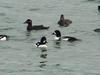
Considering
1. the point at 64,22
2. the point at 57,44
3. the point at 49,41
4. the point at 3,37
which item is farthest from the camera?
the point at 64,22

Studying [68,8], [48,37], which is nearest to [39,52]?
[48,37]

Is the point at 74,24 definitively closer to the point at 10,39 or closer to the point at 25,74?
the point at 10,39

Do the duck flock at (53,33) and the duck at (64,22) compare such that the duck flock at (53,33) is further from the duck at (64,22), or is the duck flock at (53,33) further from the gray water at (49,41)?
the gray water at (49,41)

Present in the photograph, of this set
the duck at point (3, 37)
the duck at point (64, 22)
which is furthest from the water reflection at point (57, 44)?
the duck at point (64, 22)

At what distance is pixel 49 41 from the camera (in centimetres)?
4834

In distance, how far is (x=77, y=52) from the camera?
146 ft

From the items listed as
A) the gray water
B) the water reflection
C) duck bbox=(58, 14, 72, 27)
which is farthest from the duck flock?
the water reflection

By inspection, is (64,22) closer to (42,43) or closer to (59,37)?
(59,37)

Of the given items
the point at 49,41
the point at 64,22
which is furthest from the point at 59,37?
the point at 64,22

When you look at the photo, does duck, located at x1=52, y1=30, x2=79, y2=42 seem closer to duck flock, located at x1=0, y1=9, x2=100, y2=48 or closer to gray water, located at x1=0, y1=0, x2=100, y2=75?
duck flock, located at x1=0, y1=9, x2=100, y2=48

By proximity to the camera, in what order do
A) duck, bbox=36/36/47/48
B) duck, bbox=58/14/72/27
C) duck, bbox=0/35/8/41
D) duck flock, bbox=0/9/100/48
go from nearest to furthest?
duck, bbox=36/36/47/48
duck flock, bbox=0/9/100/48
duck, bbox=0/35/8/41
duck, bbox=58/14/72/27

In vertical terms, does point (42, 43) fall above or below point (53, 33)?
below

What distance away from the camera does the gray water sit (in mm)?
40062

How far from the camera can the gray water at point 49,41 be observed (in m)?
40.1
